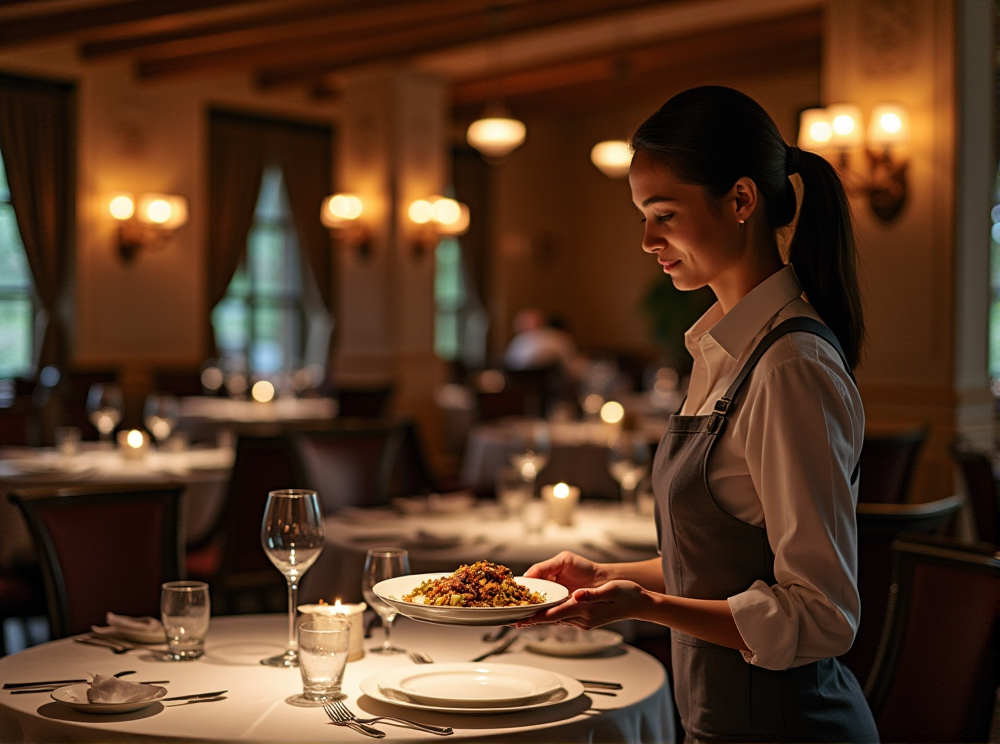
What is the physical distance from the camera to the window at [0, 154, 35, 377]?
9.19 m

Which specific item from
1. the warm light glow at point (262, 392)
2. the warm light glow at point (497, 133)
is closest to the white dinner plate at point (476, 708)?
the warm light glow at point (262, 392)

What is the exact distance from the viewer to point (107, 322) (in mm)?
9469

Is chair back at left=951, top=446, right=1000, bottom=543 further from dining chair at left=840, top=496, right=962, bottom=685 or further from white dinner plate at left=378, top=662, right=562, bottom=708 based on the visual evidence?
white dinner plate at left=378, top=662, right=562, bottom=708

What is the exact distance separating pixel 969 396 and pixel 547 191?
8689mm

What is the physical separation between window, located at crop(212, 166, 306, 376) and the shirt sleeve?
991 cm

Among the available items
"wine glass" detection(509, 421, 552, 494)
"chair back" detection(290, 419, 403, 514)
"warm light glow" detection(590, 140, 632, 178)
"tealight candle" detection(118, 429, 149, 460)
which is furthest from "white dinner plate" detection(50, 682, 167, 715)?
"warm light glow" detection(590, 140, 632, 178)

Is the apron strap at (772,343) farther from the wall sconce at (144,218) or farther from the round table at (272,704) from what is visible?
the wall sconce at (144,218)

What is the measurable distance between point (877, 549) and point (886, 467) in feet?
4.70

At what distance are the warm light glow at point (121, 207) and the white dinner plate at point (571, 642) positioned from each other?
8.12 metres

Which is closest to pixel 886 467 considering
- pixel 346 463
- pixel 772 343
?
pixel 346 463

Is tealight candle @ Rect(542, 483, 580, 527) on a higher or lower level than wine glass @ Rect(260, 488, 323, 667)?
lower

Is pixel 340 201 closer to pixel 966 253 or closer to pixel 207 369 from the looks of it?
pixel 207 369

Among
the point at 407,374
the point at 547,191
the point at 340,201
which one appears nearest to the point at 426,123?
the point at 340,201

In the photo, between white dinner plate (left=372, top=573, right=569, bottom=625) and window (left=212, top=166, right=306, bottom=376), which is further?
window (left=212, top=166, right=306, bottom=376)
